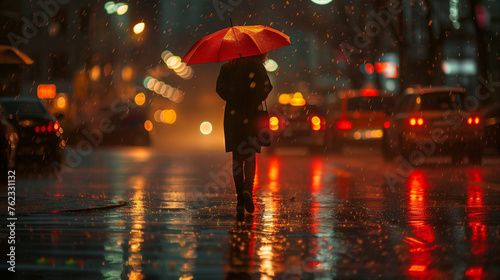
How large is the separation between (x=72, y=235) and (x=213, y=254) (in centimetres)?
176

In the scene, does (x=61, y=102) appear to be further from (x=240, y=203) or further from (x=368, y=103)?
(x=240, y=203)

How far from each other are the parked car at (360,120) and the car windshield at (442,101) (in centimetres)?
713

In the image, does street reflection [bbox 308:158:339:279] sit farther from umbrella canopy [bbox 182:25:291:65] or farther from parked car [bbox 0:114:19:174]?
parked car [bbox 0:114:19:174]

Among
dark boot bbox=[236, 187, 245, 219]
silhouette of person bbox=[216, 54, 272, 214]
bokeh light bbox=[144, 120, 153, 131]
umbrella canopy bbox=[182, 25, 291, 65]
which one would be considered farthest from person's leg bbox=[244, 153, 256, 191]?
bokeh light bbox=[144, 120, 153, 131]

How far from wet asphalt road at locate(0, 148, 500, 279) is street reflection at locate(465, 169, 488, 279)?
0.01m

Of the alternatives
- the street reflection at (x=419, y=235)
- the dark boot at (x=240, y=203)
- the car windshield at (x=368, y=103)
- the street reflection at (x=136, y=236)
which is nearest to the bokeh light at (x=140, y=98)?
the car windshield at (x=368, y=103)

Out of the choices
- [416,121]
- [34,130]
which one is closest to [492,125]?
[416,121]

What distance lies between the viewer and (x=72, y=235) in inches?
341

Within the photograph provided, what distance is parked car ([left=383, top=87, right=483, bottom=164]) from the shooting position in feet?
72.2

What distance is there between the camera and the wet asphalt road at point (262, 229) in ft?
22.0

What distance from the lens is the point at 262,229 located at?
914 cm

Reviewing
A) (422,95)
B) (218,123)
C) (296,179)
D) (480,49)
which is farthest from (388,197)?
(218,123)

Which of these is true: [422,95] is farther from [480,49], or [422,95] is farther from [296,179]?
[480,49]

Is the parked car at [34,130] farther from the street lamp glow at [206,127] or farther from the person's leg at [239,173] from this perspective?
the street lamp glow at [206,127]
